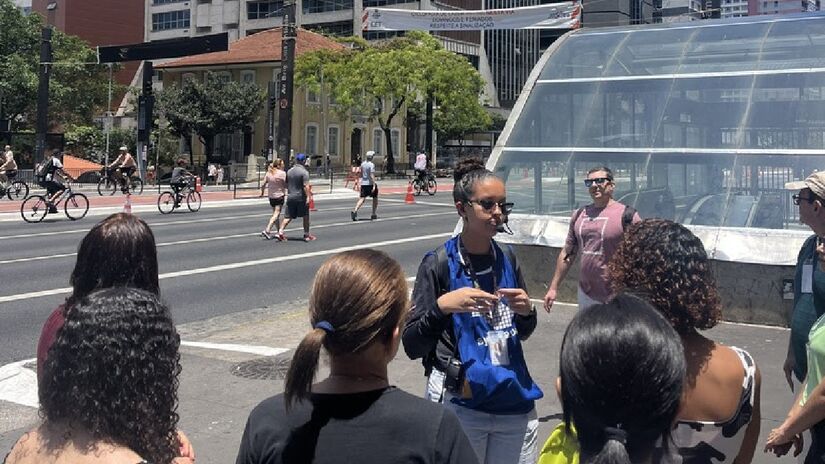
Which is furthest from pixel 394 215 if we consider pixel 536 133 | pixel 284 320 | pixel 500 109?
pixel 500 109

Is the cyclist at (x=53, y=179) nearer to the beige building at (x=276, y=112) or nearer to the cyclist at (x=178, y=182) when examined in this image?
the cyclist at (x=178, y=182)

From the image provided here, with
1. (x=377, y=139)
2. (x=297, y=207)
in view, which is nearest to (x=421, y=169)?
(x=297, y=207)

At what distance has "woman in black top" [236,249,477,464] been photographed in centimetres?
212

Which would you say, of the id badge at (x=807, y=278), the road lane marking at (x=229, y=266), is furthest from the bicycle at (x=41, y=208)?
the id badge at (x=807, y=278)

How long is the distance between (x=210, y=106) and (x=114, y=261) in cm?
5403

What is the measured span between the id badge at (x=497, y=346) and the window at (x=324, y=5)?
3116 inches

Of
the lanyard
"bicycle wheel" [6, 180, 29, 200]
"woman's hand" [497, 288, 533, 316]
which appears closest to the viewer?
"woman's hand" [497, 288, 533, 316]

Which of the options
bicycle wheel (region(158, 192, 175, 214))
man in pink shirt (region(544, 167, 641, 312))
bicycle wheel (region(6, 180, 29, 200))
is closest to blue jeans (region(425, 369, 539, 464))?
man in pink shirt (region(544, 167, 641, 312))

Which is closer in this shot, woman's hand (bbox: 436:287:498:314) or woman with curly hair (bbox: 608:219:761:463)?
woman with curly hair (bbox: 608:219:761:463)

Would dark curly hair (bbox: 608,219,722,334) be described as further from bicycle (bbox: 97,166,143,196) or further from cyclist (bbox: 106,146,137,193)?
bicycle (bbox: 97,166,143,196)

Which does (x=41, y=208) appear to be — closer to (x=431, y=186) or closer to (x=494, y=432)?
(x=431, y=186)

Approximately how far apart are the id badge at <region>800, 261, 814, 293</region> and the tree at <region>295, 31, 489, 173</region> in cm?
5096

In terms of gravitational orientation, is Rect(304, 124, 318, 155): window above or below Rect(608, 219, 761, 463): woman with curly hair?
above

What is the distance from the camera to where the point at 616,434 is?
1867mm
